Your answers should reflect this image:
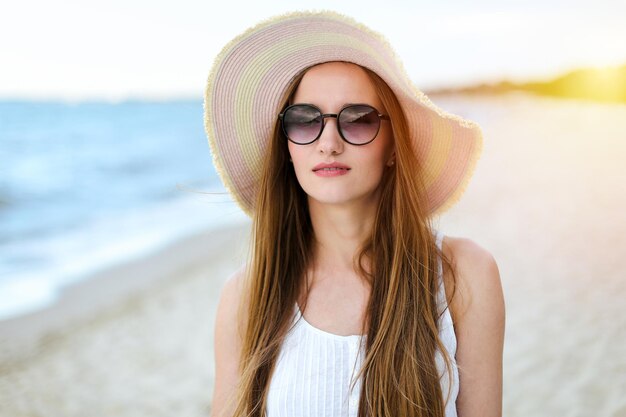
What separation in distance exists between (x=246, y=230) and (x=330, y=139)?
7997 millimetres

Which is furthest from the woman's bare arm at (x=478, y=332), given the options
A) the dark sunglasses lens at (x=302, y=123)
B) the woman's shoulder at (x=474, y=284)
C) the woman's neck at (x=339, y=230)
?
the dark sunglasses lens at (x=302, y=123)

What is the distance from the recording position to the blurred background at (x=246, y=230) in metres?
5.26

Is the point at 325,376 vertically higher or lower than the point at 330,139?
lower

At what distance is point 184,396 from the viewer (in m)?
5.16

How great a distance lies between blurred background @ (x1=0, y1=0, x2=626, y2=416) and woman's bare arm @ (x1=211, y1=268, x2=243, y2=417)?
0.82ft

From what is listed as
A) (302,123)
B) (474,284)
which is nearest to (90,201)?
(302,123)

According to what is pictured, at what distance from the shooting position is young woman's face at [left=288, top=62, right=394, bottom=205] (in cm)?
218

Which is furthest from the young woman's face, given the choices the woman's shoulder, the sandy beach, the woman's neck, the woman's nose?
the sandy beach

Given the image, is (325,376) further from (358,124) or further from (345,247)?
(358,124)

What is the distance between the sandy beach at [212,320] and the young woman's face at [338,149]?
0.52 m

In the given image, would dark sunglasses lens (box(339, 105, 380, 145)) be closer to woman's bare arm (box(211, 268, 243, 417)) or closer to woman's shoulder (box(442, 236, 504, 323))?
woman's shoulder (box(442, 236, 504, 323))

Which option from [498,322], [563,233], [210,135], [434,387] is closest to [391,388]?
[434,387]

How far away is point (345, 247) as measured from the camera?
8.07 ft

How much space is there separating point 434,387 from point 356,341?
0.29 metres
